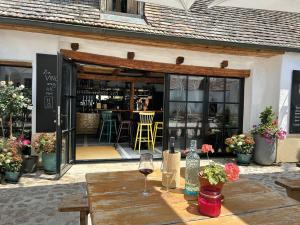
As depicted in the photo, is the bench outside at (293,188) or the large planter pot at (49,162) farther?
the large planter pot at (49,162)

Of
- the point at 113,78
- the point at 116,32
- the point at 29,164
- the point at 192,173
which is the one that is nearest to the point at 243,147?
the point at 116,32

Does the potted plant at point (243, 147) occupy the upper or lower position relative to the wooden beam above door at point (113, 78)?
lower

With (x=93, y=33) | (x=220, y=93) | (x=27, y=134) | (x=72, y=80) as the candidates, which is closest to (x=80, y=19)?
(x=93, y=33)

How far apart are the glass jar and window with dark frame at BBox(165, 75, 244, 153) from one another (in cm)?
469

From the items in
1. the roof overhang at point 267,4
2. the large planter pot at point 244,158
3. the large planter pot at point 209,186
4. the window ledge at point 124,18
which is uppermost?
the window ledge at point 124,18

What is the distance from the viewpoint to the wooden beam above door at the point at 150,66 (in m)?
5.42

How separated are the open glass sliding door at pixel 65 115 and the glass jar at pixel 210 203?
3350 millimetres

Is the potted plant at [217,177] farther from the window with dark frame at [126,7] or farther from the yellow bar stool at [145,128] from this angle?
the yellow bar stool at [145,128]

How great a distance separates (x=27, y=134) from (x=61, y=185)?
1818 millimetres

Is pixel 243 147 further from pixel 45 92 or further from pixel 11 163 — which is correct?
pixel 11 163

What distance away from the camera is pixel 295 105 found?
6328 millimetres

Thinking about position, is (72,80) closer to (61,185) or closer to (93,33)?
(93,33)

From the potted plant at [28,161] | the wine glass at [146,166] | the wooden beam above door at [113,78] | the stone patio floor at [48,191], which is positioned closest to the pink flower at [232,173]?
the wine glass at [146,166]

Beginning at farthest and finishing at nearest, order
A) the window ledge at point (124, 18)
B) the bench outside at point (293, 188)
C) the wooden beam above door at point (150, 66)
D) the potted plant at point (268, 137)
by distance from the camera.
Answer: the potted plant at point (268, 137) → the window ledge at point (124, 18) → the wooden beam above door at point (150, 66) → the bench outside at point (293, 188)
